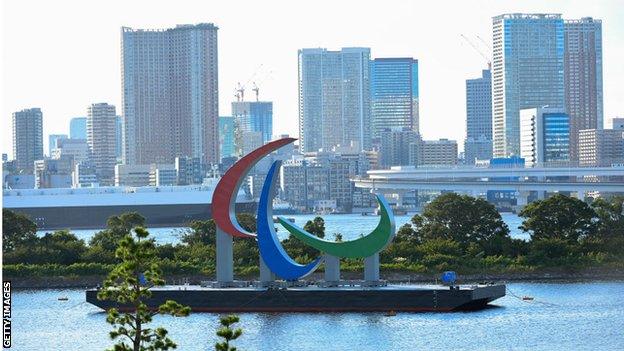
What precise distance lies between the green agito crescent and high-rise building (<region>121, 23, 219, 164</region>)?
5831 inches

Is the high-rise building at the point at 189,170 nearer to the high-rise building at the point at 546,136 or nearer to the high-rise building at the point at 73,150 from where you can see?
the high-rise building at the point at 73,150

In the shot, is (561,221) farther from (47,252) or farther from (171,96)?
(171,96)

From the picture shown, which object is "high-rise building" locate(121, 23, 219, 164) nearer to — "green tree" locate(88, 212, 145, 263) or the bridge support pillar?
the bridge support pillar

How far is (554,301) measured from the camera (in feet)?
122

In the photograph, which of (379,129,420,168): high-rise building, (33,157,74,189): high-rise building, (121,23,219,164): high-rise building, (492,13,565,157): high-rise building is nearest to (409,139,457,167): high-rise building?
(379,129,420,168): high-rise building

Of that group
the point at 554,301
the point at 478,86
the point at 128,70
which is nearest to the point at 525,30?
the point at 478,86

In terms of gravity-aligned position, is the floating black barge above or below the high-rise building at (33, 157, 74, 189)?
below

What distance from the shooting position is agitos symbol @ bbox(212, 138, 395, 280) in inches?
1388

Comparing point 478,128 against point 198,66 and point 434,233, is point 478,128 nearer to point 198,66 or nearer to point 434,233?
point 198,66

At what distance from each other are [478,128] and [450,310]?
541ft

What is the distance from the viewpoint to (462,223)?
164ft

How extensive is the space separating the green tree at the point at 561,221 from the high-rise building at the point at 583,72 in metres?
133

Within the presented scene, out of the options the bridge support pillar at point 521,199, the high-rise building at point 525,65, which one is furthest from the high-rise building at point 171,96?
the bridge support pillar at point 521,199

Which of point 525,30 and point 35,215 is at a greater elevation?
point 525,30
